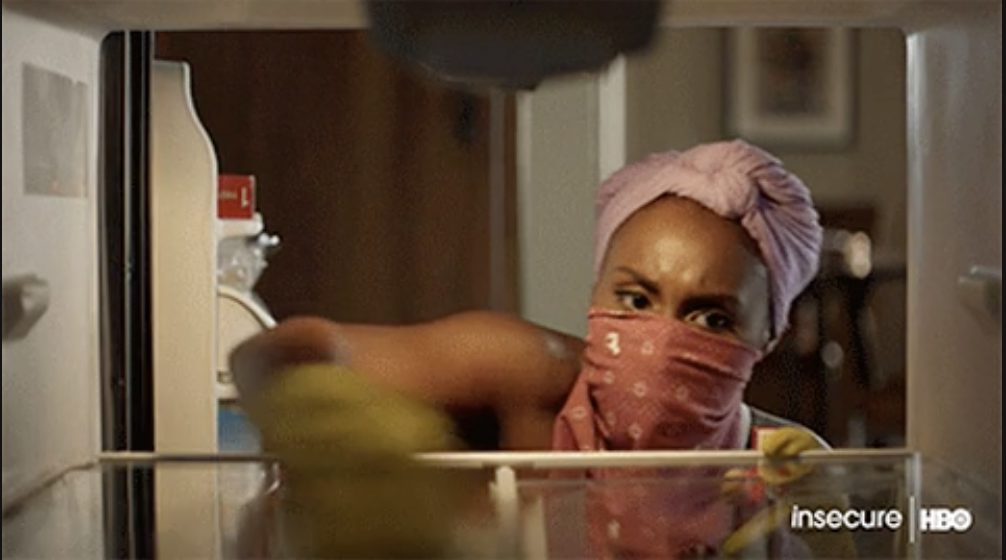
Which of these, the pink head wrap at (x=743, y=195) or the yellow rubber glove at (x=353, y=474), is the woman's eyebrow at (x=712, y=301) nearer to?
the pink head wrap at (x=743, y=195)

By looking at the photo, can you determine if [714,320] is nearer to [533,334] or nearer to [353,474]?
[533,334]

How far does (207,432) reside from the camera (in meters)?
0.88

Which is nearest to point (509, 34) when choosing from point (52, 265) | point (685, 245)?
point (685, 245)

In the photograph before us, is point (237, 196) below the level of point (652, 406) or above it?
above

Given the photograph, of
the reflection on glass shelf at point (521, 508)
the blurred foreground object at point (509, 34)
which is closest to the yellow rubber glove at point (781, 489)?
the reflection on glass shelf at point (521, 508)

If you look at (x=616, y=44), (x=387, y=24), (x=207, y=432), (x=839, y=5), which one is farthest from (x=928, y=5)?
(x=207, y=432)

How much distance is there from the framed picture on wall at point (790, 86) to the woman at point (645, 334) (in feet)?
0.05

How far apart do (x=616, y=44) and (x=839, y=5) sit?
0.12m

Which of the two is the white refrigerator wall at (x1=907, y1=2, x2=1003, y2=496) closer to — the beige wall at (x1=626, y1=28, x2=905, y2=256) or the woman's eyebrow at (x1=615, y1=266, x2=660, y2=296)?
the beige wall at (x1=626, y1=28, x2=905, y2=256)

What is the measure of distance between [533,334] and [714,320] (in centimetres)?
9

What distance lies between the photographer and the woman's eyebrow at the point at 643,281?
846mm

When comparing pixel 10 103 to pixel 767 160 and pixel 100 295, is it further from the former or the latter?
pixel 767 160

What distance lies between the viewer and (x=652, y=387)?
854 millimetres

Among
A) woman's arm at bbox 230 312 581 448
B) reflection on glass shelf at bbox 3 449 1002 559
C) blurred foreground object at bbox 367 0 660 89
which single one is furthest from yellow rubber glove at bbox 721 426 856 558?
blurred foreground object at bbox 367 0 660 89
